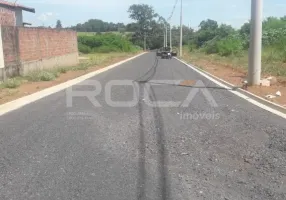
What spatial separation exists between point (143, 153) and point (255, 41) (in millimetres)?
10221

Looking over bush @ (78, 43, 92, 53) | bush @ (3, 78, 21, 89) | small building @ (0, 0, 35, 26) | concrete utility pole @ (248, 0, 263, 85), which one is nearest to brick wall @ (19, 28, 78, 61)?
small building @ (0, 0, 35, 26)

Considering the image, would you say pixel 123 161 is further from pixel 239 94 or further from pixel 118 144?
pixel 239 94

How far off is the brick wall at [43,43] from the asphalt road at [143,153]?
12745 mm

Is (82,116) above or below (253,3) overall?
below

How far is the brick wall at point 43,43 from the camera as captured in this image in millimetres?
23391

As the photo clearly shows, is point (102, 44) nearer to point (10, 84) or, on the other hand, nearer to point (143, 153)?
point (10, 84)

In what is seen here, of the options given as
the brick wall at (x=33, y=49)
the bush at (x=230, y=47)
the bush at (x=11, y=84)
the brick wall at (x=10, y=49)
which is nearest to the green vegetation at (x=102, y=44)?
the bush at (x=230, y=47)

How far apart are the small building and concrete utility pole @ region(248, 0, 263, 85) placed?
45.6 feet

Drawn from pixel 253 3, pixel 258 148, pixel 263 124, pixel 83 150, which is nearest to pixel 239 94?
pixel 253 3

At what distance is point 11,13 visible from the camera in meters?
25.5

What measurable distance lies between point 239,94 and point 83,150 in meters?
8.70

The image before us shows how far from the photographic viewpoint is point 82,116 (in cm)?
1046

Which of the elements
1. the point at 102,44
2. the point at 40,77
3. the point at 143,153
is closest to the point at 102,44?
the point at 102,44

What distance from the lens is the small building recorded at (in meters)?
23.9
